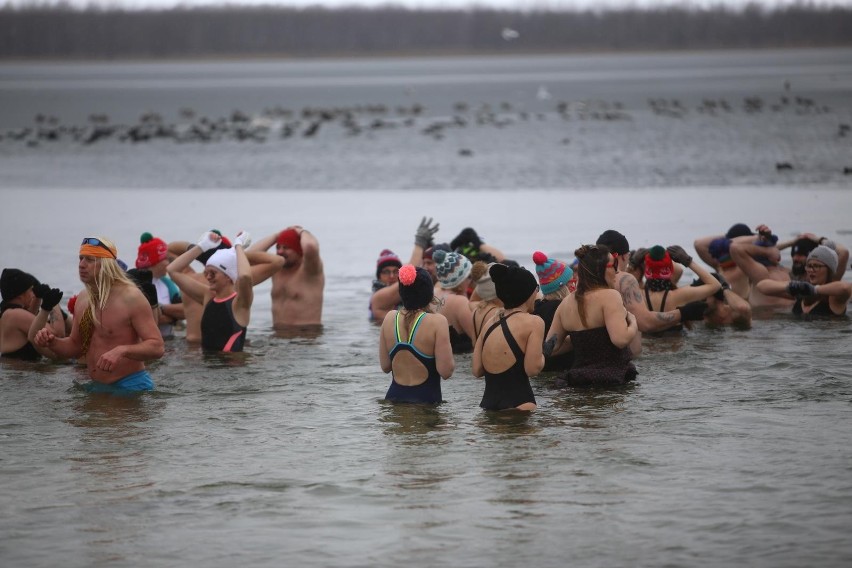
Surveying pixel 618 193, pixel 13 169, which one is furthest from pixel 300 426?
pixel 13 169

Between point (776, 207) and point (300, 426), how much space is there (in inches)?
658

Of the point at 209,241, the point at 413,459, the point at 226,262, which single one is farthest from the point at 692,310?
the point at 209,241

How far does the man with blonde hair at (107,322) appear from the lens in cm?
877

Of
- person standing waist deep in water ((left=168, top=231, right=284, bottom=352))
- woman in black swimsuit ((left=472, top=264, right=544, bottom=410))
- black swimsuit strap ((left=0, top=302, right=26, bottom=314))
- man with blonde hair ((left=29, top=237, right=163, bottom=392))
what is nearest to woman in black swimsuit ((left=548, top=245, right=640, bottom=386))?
woman in black swimsuit ((left=472, top=264, right=544, bottom=410))

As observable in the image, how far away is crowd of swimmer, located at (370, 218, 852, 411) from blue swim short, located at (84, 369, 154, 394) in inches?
82.4

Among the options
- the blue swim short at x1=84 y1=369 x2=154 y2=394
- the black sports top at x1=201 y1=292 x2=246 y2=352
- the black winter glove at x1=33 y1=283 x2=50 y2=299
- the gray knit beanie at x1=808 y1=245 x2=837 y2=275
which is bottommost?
the blue swim short at x1=84 y1=369 x2=154 y2=394

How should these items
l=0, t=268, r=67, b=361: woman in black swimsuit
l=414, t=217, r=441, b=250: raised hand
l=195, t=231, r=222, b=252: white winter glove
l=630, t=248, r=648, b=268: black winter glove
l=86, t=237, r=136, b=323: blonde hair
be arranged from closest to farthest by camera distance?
l=86, t=237, r=136, b=323: blonde hair → l=0, t=268, r=67, b=361: woman in black swimsuit → l=195, t=231, r=222, b=252: white winter glove → l=630, t=248, r=648, b=268: black winter glove → l=414, t=217, r=441, b=250: raised hand

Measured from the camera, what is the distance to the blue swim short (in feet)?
30.9

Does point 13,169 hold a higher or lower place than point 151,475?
higher

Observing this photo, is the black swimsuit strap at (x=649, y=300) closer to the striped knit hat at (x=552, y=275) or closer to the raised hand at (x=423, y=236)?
the striped knit hat at (x=552, y=275)

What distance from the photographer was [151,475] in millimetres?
7543

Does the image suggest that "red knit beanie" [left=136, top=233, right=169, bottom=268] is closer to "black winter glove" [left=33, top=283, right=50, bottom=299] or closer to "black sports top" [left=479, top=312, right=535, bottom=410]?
"black winter glove" [left=33, top=283, right=50, bottom=299]

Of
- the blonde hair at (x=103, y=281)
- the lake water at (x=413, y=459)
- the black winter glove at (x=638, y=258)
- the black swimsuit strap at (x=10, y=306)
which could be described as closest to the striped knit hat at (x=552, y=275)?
the lake water at (x=413, y=459)

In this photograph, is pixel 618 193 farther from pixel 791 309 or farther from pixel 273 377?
pixel 273 377
